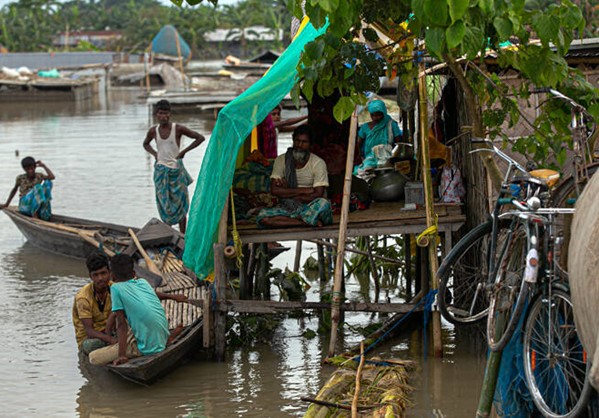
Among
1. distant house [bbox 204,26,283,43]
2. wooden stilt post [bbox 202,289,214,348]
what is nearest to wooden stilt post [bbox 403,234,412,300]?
wooden stilt post [bbox 202,289,214,348]

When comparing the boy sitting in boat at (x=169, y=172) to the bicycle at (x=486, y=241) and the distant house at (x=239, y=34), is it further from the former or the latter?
the distant house at (x=239, y=34)

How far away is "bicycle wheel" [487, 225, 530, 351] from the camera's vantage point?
4.82m

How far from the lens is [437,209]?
7504mm

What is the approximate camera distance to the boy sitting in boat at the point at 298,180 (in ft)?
23.9

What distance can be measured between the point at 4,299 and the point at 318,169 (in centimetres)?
416

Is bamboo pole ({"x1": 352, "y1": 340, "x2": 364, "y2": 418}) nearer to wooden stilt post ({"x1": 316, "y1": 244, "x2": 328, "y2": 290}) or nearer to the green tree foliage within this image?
the green tree foliage

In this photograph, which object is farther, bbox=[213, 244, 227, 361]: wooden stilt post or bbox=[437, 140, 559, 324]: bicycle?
bbox=[213, 244, 227, 361]: wooden stilt post

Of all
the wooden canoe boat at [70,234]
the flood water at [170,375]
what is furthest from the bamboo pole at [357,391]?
the wooden canoe boat at [70,234]

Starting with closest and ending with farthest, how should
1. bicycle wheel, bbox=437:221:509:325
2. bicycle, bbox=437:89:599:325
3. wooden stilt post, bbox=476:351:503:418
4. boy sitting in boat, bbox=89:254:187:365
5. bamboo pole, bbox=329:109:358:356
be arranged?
wooden stilt post, bbox=476:351:503:418
bicycle, bbox=437:89:599:325
bicycle wheel, bbox=437:221:509:325
boy sitting in boat, bbox=89:254:187:365
bamboo pole, bbox=329:109:358:356

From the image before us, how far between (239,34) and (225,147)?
61.5 m

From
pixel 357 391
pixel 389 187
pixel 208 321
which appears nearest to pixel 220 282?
pixel 208 321

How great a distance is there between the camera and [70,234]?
37.2 ft

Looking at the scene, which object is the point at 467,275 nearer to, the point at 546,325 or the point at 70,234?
the point at 546,325

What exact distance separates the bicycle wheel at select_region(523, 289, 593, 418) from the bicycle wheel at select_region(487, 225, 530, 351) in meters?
0.12
